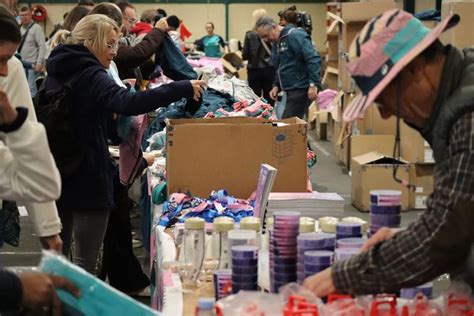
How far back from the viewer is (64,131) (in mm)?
4125

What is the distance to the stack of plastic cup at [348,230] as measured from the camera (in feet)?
8.57

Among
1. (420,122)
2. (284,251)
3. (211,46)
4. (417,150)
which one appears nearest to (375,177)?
(417,150)

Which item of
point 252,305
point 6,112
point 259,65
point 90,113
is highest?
point 6,112

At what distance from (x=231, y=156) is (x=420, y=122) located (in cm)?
221

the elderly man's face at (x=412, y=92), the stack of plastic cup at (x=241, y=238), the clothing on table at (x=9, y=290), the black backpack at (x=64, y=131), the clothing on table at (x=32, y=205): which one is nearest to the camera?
the elderly man's face at (x=412, y=92)

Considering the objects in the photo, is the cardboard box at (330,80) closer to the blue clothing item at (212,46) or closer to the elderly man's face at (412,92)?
the blue clothing item at (212,46)

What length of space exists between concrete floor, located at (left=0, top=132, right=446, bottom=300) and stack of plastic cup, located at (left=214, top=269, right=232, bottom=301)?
4.36 feet

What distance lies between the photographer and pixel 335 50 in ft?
45.0

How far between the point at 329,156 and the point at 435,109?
10149 millimetres

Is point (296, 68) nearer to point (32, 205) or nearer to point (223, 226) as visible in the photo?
point (32, 205)

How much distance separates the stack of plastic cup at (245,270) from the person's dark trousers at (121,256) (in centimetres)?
319

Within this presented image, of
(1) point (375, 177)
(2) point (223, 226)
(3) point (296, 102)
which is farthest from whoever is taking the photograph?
(3) point (296, 102)

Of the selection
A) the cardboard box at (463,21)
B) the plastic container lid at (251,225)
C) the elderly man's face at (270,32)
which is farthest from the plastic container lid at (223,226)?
the elderly man's face at (270,32)

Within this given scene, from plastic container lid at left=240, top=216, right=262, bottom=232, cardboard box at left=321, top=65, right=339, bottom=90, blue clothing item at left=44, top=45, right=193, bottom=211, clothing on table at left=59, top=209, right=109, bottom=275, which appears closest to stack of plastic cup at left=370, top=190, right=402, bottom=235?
plastic container lid at left=240, top=216, right=262, bottom=232
